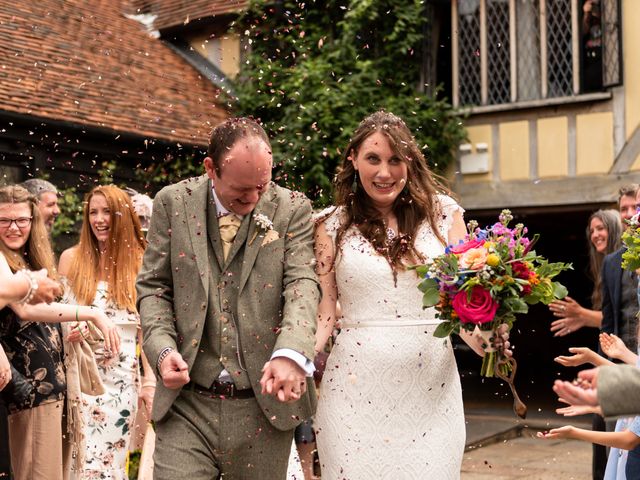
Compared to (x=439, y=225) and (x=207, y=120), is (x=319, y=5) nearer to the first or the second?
(x=207, y=120)

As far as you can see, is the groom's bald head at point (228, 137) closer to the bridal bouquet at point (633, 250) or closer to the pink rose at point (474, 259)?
the pink rose at point (474, 259)

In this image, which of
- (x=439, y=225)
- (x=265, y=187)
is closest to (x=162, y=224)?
(x=265, y=187)

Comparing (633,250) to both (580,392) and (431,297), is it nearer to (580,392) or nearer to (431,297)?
(431,297)

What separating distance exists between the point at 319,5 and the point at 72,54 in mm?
3543

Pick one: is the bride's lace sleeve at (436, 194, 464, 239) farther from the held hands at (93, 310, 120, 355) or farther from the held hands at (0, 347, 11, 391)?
the held hands at (0, 347, 11, 391)

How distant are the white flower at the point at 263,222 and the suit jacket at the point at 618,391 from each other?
1448 millimetres

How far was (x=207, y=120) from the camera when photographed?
16.0 m

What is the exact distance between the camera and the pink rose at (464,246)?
4.26m

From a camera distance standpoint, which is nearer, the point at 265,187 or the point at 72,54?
the point at 265,187

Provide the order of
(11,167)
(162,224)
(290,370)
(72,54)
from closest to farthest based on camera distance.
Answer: (290,370) < (162,224) < (11,167) < (72,54)

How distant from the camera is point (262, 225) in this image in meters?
4.05

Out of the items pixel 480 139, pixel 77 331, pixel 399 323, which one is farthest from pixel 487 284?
pixel 480 139

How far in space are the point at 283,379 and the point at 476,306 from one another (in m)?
0.90

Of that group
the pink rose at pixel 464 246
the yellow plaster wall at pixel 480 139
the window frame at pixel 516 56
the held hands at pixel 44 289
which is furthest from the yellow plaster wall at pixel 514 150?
the held hands at pixel 44 289
